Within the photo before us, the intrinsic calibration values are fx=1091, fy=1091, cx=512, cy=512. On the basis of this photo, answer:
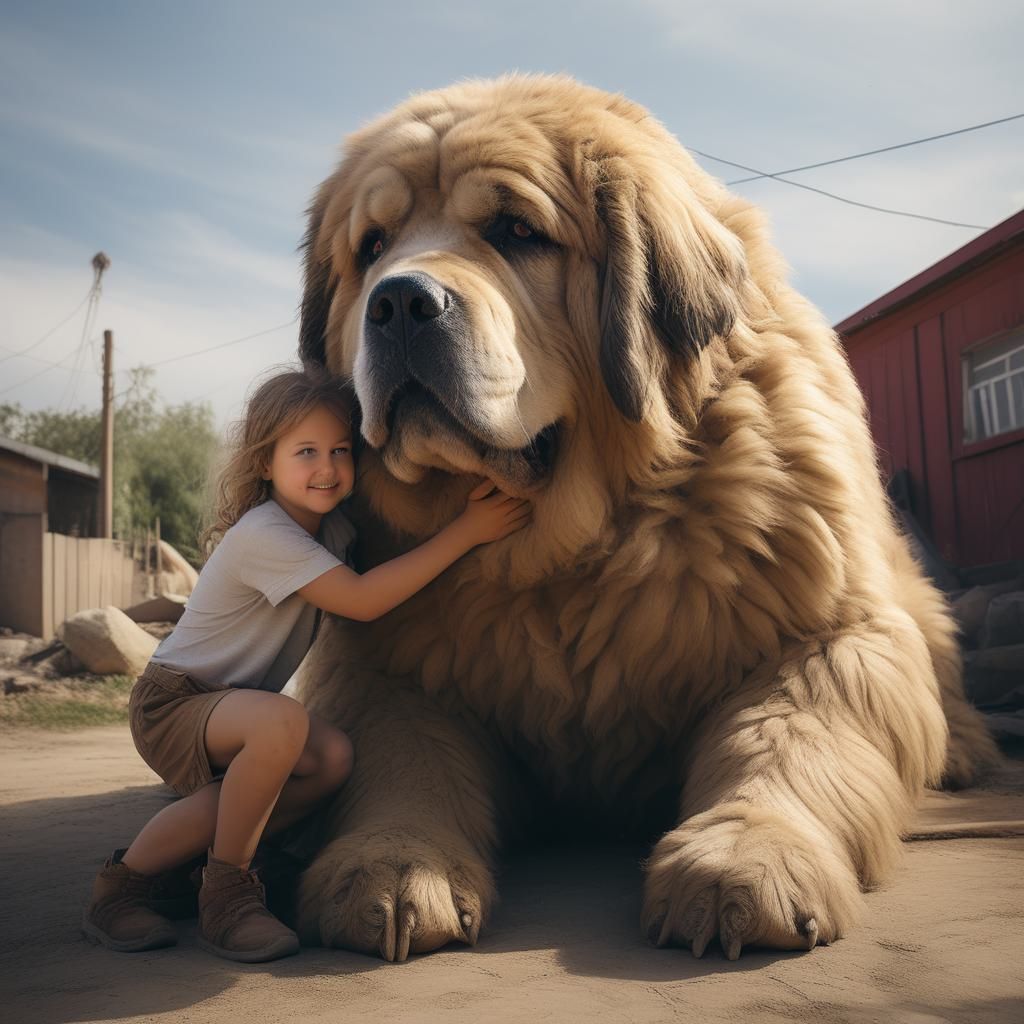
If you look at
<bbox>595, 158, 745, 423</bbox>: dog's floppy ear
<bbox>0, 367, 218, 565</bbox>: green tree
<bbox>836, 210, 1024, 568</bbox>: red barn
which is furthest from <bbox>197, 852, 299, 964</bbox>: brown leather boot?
<bbox>0, 367, 218, 565</bbox>: green tree

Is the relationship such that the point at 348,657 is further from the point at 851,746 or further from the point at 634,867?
Answer: the point at 851,746

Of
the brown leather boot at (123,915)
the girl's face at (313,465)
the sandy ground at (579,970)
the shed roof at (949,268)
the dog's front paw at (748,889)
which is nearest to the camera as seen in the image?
the sandy ground at (579,970)

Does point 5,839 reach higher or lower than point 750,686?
lower

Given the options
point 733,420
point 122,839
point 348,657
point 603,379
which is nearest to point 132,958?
point 348,657

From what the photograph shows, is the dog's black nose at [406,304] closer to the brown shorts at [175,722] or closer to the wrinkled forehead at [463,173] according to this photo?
the wrinkled forehead at [463,173]

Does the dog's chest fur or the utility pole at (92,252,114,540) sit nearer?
the dog's chest fur

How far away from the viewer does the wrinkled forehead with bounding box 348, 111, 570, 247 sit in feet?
8.19

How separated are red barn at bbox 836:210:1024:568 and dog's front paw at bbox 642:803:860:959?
6.82m

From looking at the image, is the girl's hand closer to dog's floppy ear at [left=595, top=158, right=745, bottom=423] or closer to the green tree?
dog's floppy ear at [left=595, top=158, right=745, bottom=423]

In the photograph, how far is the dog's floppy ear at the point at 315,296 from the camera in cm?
302

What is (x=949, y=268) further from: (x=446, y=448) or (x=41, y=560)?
(x=41, y=560)

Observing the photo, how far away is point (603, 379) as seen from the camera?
2.46 meters

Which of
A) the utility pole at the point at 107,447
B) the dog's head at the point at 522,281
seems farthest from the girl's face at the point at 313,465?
the utility pole at the point at 107,447

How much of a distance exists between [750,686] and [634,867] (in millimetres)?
480
